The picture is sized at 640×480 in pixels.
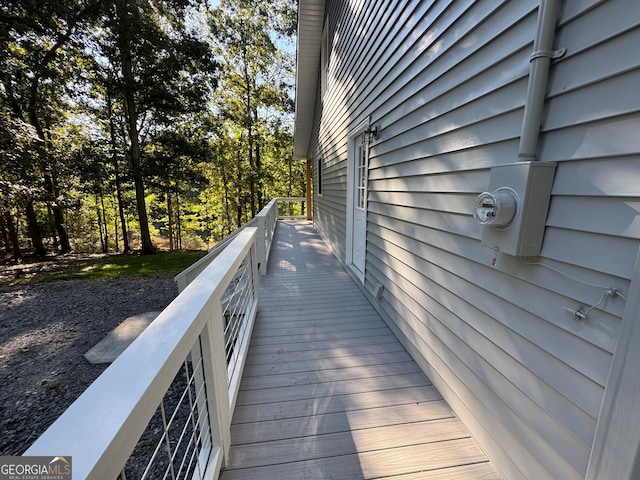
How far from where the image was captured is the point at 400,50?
8.36 ft

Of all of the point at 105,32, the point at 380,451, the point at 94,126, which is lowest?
the point at 380,451

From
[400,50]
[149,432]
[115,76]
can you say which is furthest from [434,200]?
[115,76]

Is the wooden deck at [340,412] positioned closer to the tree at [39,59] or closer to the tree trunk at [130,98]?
the tree at [39,59]

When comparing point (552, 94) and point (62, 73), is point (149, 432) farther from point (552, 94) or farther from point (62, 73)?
point (62, 73)

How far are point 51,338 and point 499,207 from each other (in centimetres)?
587

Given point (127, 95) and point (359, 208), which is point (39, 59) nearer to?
point (127, 95)

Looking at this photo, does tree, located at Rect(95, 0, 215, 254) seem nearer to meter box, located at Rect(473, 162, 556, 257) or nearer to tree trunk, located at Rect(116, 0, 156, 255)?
tree trunk, located at Rect(116, 0, 156, 255)

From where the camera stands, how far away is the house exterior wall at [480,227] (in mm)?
974

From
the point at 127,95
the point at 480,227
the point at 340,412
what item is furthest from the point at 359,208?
the point at 127,95

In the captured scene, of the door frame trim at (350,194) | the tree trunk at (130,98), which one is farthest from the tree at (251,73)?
the door frame trim at (350,194)

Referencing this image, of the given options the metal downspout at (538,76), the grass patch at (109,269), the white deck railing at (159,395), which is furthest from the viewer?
the grass patch at (109,269)

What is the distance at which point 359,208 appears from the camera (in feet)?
13.8

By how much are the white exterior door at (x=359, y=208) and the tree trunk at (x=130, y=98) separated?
8.92 meters

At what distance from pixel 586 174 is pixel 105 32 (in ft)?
42.3
